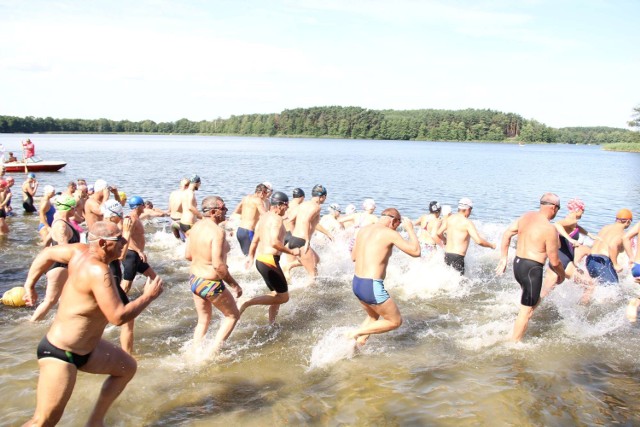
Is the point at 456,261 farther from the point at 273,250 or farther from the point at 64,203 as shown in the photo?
the point at 64,203

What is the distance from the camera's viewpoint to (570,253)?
873 cm

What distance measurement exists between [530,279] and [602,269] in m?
2.96

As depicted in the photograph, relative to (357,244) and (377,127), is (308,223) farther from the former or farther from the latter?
(377,127)

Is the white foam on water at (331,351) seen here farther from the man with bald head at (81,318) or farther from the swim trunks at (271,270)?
the man with bald head at (81,318)

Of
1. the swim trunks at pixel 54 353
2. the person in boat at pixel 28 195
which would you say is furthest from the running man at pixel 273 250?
the person in boat at pixel 28 195

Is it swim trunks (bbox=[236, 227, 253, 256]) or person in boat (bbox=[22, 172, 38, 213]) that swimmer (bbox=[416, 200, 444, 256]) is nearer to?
swim trunks (bbox=[236, 227, 253, 256])

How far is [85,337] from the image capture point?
12.7ft

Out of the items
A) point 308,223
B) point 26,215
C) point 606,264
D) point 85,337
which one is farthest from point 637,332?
point 26,215

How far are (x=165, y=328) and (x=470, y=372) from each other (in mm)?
4378

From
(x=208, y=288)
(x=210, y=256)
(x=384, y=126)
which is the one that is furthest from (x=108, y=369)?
(x=384, y=126)

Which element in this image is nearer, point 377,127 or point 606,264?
point 606,264

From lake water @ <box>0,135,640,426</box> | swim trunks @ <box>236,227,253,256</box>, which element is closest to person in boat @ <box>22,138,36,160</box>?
lake water @ <box>0,135,640,426</box>

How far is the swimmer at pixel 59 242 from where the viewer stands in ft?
Result: 22.8

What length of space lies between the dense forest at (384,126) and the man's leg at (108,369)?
5425 inches
